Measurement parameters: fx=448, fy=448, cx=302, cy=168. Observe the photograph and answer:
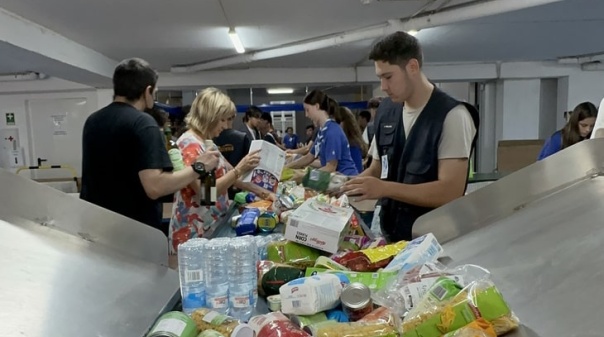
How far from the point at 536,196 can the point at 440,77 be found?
7.83 metres

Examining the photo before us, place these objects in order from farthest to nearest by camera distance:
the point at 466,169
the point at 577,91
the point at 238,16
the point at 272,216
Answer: the point at 577,91
the point at 238,16
the point at 272,216
the point at 466,169

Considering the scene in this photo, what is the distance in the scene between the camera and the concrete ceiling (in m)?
4.04

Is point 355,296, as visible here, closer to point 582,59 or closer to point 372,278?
point 372,278

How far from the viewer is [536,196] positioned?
3.76 feet

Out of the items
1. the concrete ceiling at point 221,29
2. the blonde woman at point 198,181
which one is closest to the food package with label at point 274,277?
the blonde woman at point 198,181

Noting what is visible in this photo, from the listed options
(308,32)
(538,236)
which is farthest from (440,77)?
(538,236)

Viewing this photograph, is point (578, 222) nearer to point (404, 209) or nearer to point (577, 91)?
point (404, 209)

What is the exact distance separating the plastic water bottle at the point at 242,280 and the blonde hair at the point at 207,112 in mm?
1330

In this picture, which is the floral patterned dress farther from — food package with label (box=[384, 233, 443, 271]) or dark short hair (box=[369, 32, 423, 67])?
food package with label (box=[384, 233, 443, 271])

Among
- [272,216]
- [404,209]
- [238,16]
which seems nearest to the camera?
[404,209]

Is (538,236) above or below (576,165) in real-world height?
below

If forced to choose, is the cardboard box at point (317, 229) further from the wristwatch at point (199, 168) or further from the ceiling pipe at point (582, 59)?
the ceiling pipe at point (582, 59)

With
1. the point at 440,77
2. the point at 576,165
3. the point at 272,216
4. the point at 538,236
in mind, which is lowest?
the point at 272,216

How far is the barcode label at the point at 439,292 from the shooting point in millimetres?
807
